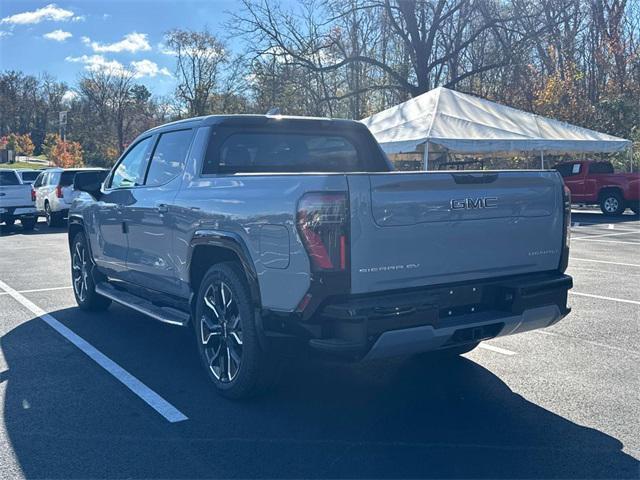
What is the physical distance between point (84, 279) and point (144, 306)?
2.06 m

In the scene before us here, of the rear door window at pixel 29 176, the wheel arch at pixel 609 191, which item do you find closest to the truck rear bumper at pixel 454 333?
the wheel arch at pixel 609 191

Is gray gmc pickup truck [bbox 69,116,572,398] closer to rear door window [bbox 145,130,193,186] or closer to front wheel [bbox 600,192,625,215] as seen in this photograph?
rear door window [bbox 145,130,193,186]

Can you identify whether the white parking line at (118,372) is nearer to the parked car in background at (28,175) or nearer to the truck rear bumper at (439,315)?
the truck rear bumper at (439,315)

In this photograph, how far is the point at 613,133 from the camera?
2844 cm

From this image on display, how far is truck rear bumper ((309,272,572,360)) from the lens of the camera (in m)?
3.78

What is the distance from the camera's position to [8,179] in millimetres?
20172

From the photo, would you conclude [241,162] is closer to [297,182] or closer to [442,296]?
[297,182]

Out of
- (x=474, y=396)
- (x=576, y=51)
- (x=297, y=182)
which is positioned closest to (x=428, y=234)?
(x=297, y=182)

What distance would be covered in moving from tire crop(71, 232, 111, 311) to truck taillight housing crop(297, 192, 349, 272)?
14.1ft

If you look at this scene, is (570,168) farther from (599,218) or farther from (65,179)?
(65,179)

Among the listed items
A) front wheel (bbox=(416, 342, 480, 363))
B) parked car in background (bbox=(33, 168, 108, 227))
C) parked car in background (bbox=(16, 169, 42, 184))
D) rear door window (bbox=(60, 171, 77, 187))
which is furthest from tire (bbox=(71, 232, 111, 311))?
parked car in background (bbox=(16, 169, 42, 184))

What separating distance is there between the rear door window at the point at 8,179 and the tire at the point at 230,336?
17.1 meters

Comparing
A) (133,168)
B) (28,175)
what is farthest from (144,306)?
(28,175)

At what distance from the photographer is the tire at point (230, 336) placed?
4391 mm
